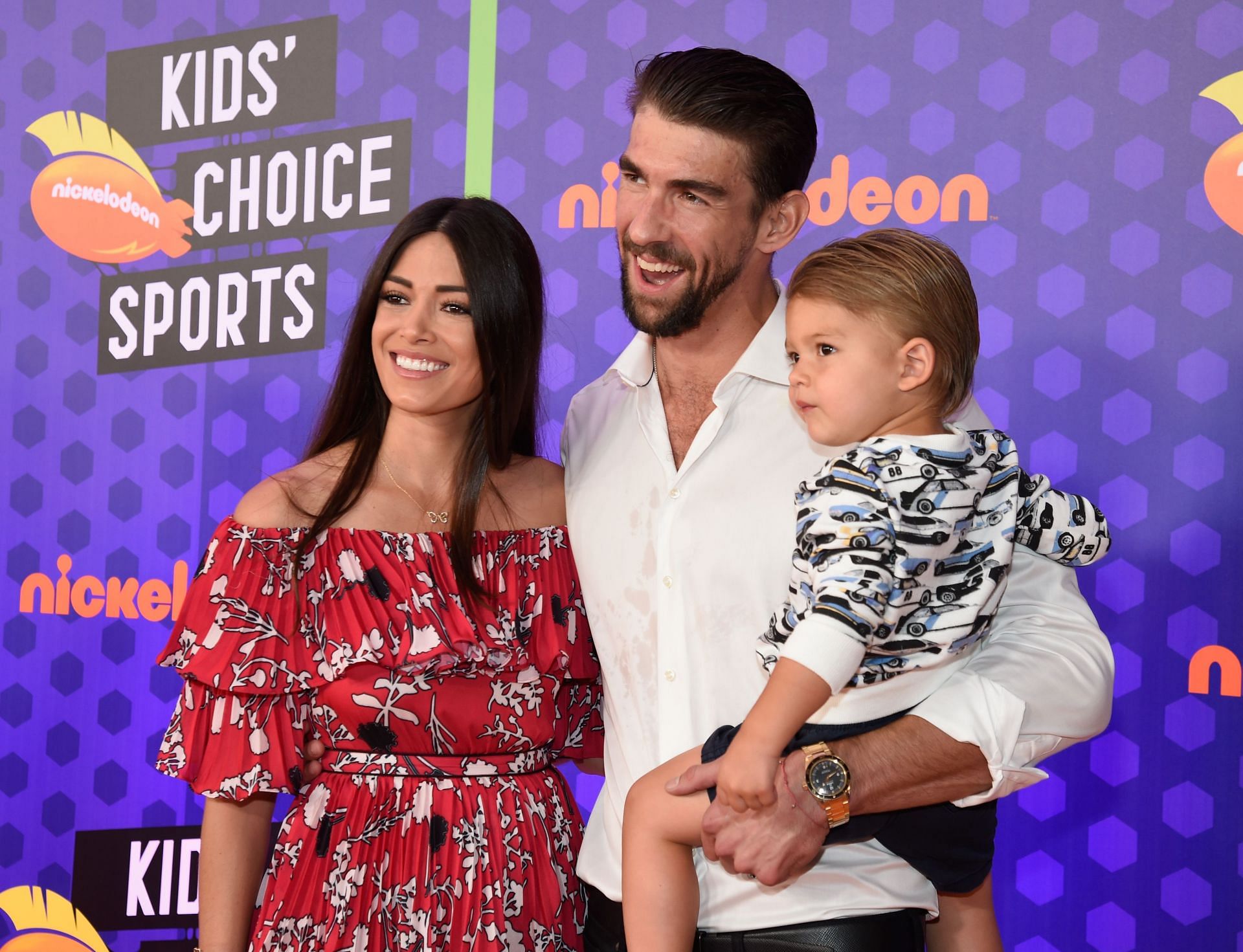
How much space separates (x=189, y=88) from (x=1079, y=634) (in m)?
2.76

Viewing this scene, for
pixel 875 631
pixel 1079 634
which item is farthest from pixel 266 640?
pixel 1079 634

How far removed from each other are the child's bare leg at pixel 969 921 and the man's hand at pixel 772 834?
1.33 ft

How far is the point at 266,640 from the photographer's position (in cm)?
191

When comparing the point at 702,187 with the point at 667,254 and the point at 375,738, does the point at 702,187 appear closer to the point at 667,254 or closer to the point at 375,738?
the point at 667,254

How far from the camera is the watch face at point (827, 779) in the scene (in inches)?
62.4

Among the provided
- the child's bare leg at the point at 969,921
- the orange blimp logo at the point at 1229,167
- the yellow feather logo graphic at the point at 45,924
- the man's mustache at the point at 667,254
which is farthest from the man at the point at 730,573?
the yellow feather logo graphic at the point at 45,924

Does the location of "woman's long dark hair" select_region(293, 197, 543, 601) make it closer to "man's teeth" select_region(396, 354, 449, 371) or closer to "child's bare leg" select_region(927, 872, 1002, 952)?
"man's teeth" select_region(396, 354, 449, 371)

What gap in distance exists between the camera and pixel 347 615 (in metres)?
1.93

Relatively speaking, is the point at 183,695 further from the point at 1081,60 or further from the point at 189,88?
the point at 1081,60

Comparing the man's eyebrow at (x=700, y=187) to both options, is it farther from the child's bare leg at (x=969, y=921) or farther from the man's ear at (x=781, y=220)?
the child's bare leg at (x=969, y=921)

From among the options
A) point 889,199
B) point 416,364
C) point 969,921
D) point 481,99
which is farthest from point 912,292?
point 481,99

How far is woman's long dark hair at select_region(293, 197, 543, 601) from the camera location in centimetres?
208

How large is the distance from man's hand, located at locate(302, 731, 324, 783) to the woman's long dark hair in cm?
35

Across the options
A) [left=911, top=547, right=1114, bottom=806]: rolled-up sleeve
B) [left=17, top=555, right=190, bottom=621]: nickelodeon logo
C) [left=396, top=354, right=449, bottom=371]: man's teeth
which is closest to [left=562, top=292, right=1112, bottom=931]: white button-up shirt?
[left=911, top=547, right=1114, bottom=806]: rolled-up sleeve
